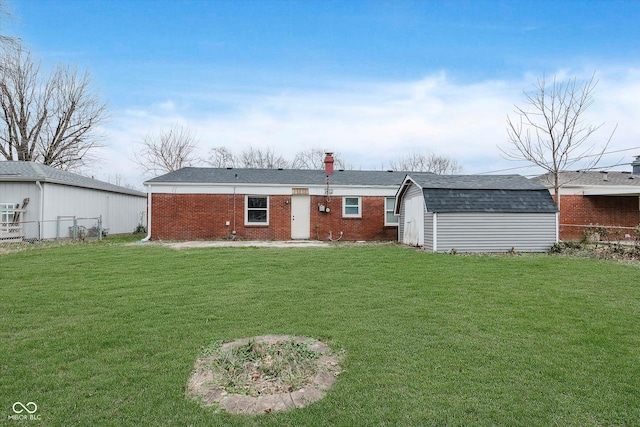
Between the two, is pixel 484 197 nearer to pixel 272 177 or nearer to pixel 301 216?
pixel 301 216

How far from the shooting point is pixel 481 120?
1878 centimetres

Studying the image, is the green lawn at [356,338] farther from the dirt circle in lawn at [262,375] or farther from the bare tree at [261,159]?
the bare tree at [261,159]

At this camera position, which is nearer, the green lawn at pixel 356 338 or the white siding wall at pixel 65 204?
the green lawn at pixel 356 338

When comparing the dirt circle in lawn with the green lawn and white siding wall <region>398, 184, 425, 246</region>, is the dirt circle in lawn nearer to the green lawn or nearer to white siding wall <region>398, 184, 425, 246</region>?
the green lawn

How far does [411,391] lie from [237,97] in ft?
53.5

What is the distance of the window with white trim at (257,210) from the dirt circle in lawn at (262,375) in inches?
510

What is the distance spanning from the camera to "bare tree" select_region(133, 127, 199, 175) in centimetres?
3238

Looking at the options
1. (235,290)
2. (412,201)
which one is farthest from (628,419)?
(412,201)

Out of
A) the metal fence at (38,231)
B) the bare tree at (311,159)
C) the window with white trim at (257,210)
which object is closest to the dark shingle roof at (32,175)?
the metal fence at (38,231)

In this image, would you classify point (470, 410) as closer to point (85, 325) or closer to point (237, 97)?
point (85, 325)

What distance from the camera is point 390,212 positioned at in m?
→ 17.5

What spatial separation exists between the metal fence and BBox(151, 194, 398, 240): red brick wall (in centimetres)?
364

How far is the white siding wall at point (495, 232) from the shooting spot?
1234 cm

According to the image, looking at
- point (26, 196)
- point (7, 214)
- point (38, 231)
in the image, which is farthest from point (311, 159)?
point (7, 214)
